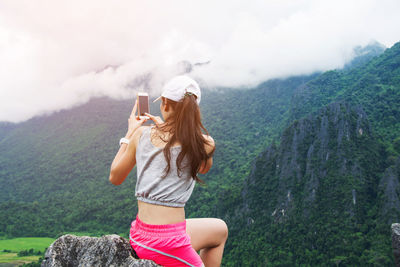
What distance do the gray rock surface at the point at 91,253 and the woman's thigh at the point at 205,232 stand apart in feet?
1.08

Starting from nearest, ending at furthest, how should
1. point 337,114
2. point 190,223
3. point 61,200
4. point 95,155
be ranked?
point 190,223
point 337,114
point 61,200
point 95,155

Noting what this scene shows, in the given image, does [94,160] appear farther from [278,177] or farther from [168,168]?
[168,168]

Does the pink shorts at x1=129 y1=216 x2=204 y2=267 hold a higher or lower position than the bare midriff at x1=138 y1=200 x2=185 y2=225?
lower

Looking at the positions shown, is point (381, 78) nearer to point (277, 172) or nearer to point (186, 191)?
point (277, 172)

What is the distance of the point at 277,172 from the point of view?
127ft

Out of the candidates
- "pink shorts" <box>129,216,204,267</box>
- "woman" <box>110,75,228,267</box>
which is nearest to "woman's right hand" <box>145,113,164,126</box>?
"woman" <box>110,75,228,267</box>

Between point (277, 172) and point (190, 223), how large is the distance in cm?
3803

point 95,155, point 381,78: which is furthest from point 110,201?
point 381,78

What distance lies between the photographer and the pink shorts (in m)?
1.81

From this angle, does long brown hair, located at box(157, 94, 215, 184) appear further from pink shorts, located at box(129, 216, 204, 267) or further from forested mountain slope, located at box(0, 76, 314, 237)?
forested mountain slope, located at box(0, 76, 314, 237)

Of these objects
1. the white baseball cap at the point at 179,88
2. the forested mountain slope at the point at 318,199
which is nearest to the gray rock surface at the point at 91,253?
the white baseball cap at the point at 179,88

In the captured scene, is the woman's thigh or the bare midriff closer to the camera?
the bare midriff

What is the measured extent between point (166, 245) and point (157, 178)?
0.40m

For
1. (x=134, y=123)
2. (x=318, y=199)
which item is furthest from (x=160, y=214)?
(x=318, y=199)
